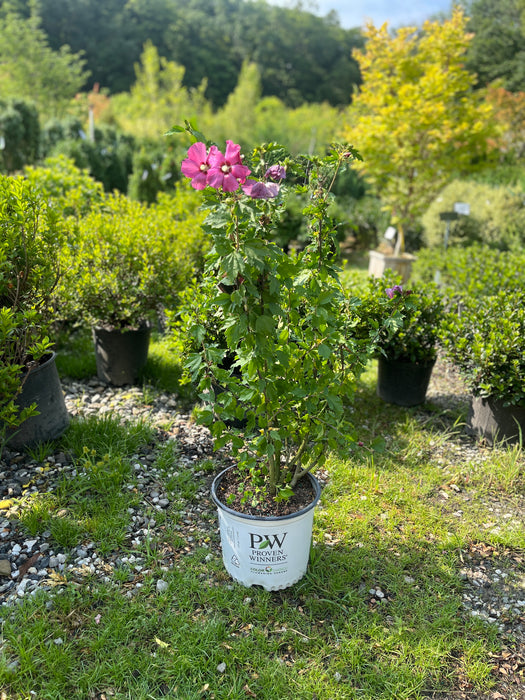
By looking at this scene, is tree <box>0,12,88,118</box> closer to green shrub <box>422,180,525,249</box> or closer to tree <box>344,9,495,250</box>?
tree <box>344,9,495,250</box>

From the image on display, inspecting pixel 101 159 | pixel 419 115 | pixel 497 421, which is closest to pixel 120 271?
pixel 497 421

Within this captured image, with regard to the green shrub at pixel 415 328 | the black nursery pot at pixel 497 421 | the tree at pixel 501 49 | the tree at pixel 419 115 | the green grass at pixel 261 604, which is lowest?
the green grass at pixel 261 604

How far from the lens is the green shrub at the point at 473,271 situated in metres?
3.92

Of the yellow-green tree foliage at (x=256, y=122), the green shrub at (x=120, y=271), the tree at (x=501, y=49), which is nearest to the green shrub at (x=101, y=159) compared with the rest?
the green shrub at (x=120, y=271)

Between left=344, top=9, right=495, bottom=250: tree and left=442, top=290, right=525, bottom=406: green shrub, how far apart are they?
3872mm

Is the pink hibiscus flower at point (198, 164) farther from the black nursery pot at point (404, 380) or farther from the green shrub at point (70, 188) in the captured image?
the green shrub at point (70, 188)

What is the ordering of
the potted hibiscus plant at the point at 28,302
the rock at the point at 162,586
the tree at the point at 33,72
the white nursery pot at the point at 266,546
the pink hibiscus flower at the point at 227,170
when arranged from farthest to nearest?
the tree at the point at 33,72 < the potted hibiscus plant at the point at 28,302 < the rock at the point at 162,586 < the white nursery pot at the point at 266,546 < the pink hibiscus flower at the point at 227,170

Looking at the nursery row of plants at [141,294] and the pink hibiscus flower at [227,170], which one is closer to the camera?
the pink hibiscus flower at [227,170]

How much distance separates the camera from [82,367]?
369 cm

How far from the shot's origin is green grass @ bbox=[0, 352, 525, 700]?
5.48 ft

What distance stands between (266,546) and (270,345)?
778mm

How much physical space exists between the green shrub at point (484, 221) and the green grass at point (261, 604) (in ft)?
18.0

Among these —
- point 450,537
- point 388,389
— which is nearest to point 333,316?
point 450,537

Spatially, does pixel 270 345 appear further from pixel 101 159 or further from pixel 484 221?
pixel 101 159
